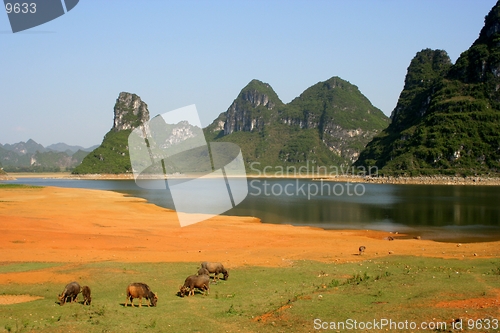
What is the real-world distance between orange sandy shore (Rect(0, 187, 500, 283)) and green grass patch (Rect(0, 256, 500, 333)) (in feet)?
8.25

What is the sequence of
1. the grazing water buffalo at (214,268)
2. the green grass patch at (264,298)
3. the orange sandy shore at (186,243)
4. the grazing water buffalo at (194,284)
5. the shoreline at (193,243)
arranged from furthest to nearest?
1. the shoreline at (193,243)
2. the orange sandy shore at (186,243)
3. the grazing water buffalo at (214,268)
4. the grazing water buffalo at (194,284)
5. the green grass patch at (264,298)

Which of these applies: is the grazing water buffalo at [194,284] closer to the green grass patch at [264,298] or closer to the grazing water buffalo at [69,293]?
the green grass patch at [264,298]

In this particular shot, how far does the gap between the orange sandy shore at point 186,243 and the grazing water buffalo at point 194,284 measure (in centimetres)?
582

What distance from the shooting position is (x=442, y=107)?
472ft

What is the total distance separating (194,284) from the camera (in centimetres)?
1569

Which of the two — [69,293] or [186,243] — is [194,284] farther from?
[186,243]

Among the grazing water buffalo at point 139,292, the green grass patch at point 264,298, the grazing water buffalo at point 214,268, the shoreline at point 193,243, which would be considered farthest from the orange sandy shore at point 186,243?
the grazing water buffalo at point 139,292

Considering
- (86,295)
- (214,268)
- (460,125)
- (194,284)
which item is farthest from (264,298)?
(460,125)

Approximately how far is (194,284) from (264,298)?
2.65 meters

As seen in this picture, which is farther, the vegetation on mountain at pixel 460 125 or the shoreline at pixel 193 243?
the vegetation on mountain at pixel 460 125

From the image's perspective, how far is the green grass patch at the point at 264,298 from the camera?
11.8m

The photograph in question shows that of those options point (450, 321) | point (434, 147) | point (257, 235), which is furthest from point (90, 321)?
point (434, 147)

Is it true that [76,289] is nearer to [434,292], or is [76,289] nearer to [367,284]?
[367,284]

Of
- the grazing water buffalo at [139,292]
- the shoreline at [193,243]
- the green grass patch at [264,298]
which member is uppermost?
the grazing water buffalo at [139,292]
